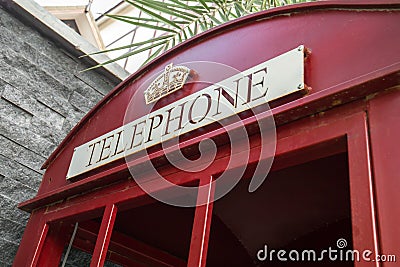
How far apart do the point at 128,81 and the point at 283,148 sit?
65cm

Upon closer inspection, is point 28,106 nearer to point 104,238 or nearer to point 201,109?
point 104,238

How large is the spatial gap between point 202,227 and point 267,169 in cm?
17

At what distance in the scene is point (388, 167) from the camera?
2.17 ft

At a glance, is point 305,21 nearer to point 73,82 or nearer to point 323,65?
point 323,65

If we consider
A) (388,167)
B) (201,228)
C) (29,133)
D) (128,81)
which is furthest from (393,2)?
(29,133)

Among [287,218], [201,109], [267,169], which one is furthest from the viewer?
[287,218]

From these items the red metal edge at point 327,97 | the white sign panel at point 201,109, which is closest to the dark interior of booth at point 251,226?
the white sign panel at point 201,109

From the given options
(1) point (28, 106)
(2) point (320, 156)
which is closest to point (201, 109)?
(2) point (320, 156)

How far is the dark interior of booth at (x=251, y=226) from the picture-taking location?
4.22 feet

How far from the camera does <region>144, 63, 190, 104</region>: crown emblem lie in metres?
1.13

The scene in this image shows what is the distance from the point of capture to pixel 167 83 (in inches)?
46.0

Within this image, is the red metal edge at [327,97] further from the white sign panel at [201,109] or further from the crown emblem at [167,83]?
the crown emblem at [167,83]

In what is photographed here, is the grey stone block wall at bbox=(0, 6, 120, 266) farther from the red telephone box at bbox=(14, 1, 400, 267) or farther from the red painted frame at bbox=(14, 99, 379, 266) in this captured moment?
the red painted frame at bbox=(14, 99, 379, 266)

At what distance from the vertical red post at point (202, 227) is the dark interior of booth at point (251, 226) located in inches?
12.7
